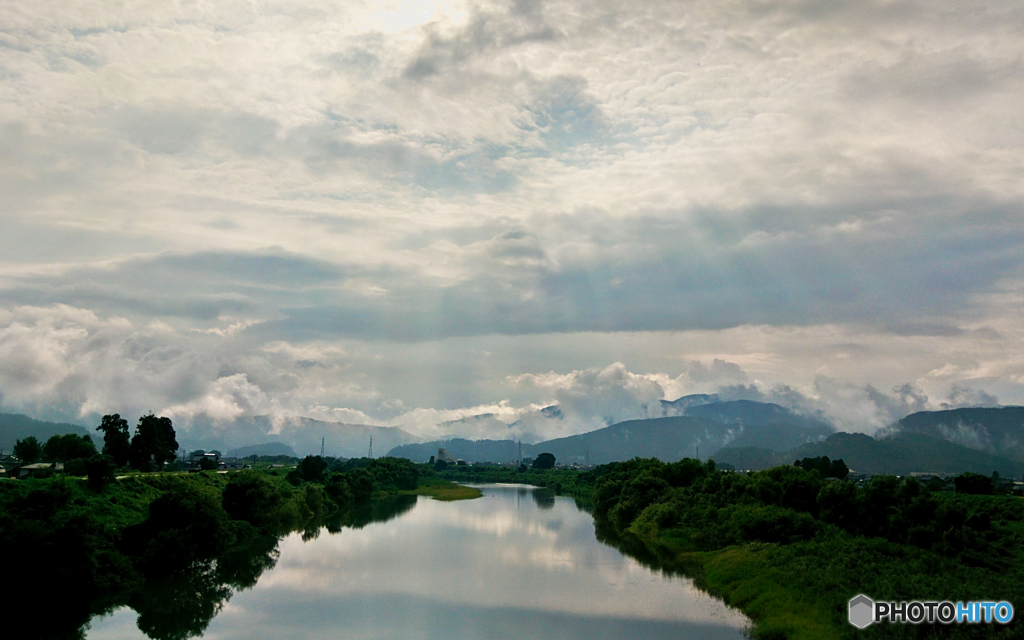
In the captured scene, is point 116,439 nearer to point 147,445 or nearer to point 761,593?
point 147,445

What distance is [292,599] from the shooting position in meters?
42.7

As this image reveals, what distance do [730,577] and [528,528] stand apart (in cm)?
3931

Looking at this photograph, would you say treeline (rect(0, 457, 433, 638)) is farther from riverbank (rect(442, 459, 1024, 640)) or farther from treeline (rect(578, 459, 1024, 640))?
treeline (rect(578, 459, 1024, 640))

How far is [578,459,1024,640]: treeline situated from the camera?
1282 inches

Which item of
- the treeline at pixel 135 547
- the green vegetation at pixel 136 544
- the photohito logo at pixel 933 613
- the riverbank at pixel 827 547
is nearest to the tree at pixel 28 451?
the treeline at pixel 135 547

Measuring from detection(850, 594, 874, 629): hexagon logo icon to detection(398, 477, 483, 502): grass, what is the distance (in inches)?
3943

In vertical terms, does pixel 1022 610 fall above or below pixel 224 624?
above

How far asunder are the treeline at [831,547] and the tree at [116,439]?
53943mm

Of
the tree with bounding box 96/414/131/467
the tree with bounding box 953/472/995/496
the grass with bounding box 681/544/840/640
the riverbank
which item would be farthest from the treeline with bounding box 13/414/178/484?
the tree with bounding box 953/472/995/496

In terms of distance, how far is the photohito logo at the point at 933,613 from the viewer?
27.6 m

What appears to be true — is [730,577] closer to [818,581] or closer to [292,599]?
[818,581]

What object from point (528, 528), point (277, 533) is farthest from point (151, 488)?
point (528, 528)

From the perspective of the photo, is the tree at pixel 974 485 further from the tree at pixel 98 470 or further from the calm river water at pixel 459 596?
the tree at pixel 98 470

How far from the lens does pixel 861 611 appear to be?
31078 mm
